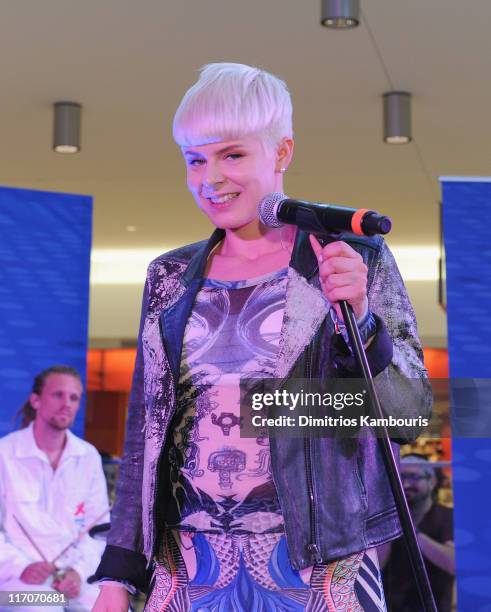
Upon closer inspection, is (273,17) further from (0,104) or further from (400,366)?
(400,366)

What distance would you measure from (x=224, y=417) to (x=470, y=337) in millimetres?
1924

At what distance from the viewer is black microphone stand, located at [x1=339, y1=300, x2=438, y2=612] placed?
98 cm

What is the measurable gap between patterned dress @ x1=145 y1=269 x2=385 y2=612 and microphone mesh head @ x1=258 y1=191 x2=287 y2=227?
65 mm

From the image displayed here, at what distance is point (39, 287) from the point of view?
12.0 ft

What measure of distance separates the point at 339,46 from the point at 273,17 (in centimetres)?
43

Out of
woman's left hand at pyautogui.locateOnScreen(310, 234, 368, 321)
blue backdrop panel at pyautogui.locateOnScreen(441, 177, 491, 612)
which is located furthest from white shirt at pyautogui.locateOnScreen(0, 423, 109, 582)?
woman's left hand at pyautogui.locateOnScreen(310, 234, 368, 321)

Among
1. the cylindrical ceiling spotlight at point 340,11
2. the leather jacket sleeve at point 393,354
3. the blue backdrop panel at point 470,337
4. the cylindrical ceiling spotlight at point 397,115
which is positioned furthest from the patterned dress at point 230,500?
the cylindrical ceiling spotlight at point 397,115

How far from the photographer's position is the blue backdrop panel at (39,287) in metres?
3.62

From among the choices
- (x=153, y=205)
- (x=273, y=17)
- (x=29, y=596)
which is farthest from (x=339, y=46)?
(x=153, y=205)

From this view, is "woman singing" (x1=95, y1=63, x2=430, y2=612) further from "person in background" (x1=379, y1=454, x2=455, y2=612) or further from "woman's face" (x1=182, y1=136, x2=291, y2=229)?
"person in background" (x1=379, y1=454, x2=455, y2=612)

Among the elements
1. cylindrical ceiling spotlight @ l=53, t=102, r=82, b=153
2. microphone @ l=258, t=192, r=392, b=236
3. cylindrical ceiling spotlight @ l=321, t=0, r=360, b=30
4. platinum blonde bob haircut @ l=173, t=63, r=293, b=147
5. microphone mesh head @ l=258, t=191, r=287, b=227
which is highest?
cylindrical ceiling spotlight @ l=53, t=102, r=82, b=153

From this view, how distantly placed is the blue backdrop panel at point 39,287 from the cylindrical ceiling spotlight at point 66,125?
135 cm

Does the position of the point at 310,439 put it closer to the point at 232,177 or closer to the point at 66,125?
the point at 232,177

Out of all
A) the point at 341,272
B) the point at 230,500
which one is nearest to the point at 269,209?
the point at 341,272
